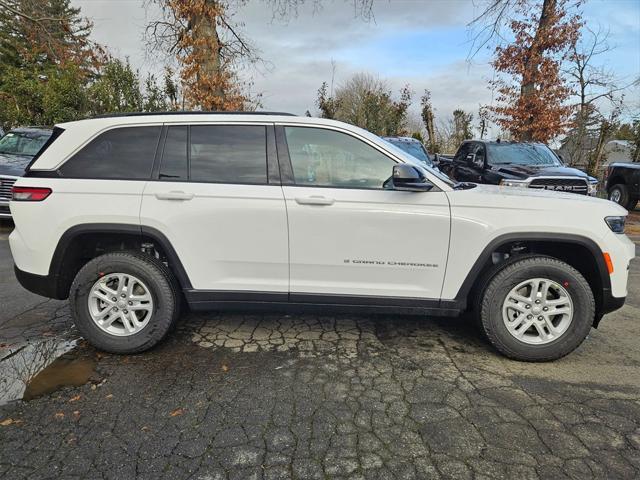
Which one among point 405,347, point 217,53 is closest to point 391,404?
point 405,347

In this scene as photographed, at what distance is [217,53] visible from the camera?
36.5 feet

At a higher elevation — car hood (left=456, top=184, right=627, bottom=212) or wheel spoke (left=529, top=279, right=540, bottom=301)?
car hood (left=456, top=184, right=627, bottom=212)

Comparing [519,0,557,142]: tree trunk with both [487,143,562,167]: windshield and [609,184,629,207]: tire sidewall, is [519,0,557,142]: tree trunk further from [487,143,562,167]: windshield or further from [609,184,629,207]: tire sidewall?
[487,143,562,167]: windshield

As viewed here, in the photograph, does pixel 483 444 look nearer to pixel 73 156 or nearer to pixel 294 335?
pixel 294 335

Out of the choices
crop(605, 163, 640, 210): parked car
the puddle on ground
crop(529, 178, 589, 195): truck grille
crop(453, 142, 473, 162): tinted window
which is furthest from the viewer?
crop(605, 163, 640, 210): parked car

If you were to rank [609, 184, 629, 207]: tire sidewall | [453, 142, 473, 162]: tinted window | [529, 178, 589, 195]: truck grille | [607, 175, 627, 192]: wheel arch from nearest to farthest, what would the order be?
[529, 178, 589, 195]: truck grille, [453, 142, 473, 162]: tinted window, [609, 184, 629, 207]: tire sidewall, [607, 175, 627, 192]: wheel arch

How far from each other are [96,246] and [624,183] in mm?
14149

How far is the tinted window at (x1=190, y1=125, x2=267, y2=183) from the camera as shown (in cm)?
339

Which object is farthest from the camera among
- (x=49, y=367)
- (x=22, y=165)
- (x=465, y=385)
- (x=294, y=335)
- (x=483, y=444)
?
(x=22, y=165)

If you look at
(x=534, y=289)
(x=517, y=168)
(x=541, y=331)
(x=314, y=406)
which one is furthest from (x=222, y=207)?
(x=517, y=168)

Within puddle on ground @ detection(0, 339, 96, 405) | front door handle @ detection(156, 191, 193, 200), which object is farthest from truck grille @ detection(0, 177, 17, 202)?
front door handle @ detection(156, 191, 193, 200)

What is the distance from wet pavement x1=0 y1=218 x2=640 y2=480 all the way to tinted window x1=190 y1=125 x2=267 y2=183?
1404 mm

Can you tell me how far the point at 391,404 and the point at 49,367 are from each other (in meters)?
2.54

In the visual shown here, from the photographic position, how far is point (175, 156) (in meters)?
3.44
